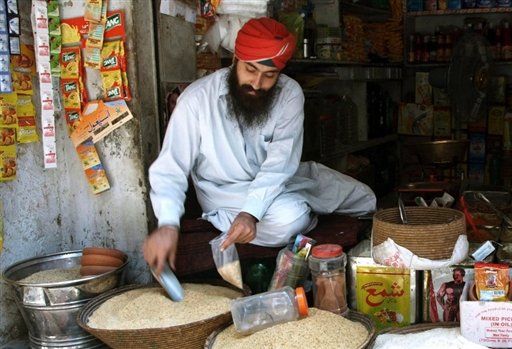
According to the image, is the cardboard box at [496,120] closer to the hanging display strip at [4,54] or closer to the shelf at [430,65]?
the shelf at [430,65]

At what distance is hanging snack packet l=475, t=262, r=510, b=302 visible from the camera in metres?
2.01

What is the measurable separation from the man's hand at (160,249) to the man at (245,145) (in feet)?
0.43

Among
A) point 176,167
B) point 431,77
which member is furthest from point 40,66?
point 431,77

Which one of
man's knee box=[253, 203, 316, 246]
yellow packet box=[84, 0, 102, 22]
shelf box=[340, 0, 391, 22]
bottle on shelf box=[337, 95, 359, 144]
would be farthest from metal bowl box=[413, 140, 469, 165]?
yellow packet box=[84, 0, 102, 22]

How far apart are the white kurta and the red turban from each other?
0.71 feet

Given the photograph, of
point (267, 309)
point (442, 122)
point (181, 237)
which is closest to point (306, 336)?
point (267, 309)

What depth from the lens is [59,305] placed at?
229cm

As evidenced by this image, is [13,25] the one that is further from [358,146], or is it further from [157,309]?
[358,146]

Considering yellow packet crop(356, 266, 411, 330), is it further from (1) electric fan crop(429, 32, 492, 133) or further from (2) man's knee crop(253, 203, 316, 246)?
(1) electric fan crop(429, 32, 492, 133)

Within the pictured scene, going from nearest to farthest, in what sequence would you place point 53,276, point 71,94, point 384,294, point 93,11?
point 384,294 < point 53,276 < point 93,11 < point 71,94

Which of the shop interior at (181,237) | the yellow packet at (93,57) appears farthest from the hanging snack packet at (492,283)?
the yellow packet at (93,57)

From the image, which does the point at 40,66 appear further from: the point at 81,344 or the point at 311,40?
the point at 311,40

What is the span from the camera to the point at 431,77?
477 centimetres

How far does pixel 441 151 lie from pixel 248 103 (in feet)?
6.82
